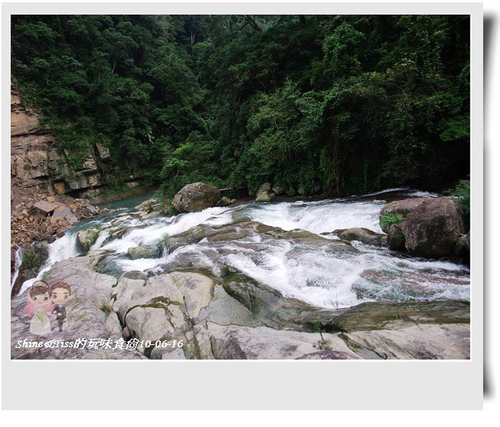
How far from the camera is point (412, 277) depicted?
2912 mm

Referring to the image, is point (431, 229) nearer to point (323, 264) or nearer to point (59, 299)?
point (323, 264)

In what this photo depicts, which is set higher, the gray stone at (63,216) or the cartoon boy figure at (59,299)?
the cartoon boy figure at (59,299)

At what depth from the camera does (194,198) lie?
346 inches

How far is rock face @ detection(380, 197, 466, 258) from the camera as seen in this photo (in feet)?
10.4

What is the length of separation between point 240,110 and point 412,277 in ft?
34.1

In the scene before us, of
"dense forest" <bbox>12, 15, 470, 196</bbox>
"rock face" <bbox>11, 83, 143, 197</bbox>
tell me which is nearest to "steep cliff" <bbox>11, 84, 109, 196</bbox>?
"rock face" <bbox>11, 83, 143, 197</bbox>

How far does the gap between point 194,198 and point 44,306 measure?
695cm

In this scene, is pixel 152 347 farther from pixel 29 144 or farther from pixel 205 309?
pixel 29 144

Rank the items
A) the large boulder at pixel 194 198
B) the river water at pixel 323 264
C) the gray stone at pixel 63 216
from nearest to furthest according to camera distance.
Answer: the river water at pixel 323 264
the gray stone at pixel 63 216
the large boulder at pixel 194 198

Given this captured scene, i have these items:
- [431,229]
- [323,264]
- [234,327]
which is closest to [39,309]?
[234,327]

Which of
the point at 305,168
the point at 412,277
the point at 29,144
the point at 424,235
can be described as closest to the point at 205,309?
the point at 412,277

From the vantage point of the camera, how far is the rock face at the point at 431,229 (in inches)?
124

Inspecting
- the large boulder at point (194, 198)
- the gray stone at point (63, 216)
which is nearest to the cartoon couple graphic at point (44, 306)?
the large boulder at point (194, 198)

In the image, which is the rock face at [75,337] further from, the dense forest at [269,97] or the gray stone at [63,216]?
the gray stone at [63,216]
